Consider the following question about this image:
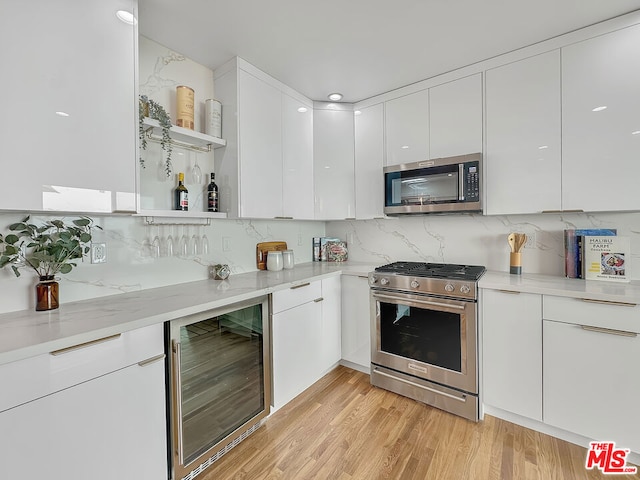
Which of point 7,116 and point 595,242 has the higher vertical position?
point 7,116

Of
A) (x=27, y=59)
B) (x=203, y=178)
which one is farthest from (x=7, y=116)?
(x=203, y=178)

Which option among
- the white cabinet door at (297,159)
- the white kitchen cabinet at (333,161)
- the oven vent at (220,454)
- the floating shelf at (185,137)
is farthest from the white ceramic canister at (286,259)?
the oven vent at (220,454)

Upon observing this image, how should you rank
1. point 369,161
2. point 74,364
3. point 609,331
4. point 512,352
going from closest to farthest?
point 74,364 < point 609,331 < point 512,352 < point 369,161

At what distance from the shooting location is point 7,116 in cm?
110

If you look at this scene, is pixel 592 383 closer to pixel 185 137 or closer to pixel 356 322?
pixel 356 322

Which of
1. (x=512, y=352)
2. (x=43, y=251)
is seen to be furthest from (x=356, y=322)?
(x=43, y=251)

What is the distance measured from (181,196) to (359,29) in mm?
1536

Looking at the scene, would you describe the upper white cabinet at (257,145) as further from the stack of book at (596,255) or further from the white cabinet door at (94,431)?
the stack of book at (596,255)

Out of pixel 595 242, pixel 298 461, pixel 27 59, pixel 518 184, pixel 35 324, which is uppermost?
pixel 27 59

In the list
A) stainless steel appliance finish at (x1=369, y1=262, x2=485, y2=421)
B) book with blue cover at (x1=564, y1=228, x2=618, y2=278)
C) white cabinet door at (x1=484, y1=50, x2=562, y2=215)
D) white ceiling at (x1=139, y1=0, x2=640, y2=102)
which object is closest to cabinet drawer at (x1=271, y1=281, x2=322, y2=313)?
stainless steel appliance finish at (x1=369, y1=262, x2=485, y2=421)

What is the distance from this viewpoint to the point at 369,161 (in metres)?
2.70

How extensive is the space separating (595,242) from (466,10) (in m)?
1.64

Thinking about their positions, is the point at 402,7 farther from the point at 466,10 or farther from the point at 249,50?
→ the point at 249,50

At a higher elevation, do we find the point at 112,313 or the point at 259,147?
the point at 259,147
